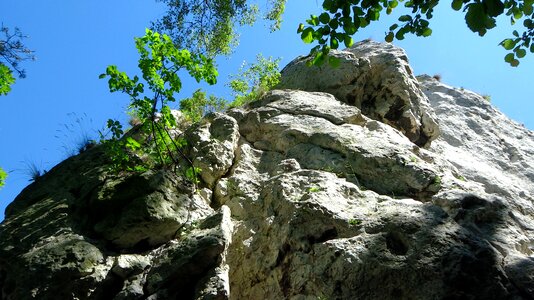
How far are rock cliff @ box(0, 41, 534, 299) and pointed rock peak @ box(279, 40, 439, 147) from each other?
1.55 metres

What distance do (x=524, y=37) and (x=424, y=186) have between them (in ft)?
10.8

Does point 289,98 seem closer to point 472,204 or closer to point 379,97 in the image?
point 379,97

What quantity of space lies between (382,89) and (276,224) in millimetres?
6398

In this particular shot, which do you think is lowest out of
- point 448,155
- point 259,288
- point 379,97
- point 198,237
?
point 259,288

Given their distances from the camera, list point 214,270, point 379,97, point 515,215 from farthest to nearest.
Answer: point 379,97
point 515,215
point 214,270

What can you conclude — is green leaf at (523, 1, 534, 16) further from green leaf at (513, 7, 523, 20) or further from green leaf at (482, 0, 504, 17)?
green leaf at (482, 0, 504, 17)

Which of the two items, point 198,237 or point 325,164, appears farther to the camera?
point 325,164

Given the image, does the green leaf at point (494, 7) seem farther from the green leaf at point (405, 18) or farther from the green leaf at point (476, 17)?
the green leaf at point (405, 18)

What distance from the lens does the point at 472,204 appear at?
638 centimetres

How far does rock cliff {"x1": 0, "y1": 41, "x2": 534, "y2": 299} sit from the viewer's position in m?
5.29

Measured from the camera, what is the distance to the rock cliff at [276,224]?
5285 mm

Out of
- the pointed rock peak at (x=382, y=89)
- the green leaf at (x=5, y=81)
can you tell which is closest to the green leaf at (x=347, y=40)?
the pointed rock peak at (x=382, y=89)

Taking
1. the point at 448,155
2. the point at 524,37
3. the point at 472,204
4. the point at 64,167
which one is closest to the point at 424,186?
the point at 472,204

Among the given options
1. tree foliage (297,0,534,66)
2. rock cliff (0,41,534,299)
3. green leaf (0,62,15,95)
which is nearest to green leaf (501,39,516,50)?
tree foliage (297,0,534,66)
